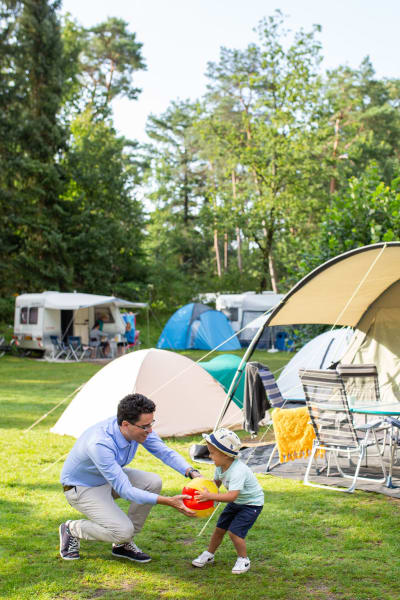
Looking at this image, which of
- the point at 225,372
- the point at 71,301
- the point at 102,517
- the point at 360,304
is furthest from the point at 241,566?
the point at 71,301

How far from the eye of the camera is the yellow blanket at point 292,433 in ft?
18.2

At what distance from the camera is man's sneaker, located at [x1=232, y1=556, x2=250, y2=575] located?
336 centimetres

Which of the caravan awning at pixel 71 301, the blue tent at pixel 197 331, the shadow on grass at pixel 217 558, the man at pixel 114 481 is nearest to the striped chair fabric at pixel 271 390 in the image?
the shadow on grass at pixel 217 558

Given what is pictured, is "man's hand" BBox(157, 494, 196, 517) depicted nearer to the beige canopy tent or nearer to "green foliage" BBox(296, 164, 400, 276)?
the beige canopy tent

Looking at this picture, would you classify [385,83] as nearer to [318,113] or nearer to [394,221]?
[318,113]

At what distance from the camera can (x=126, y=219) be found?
24797 millimetres

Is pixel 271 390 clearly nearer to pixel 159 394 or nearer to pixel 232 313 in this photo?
pixel 159 394

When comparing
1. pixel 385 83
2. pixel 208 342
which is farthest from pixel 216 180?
pixel 208 342

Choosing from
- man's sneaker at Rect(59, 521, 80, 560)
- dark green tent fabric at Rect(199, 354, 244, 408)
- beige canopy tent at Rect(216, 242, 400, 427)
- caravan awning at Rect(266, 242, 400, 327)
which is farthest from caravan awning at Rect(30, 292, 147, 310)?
man's sneaker at Rect(59, 521, 80, 560)

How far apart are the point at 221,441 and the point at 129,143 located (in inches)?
1294

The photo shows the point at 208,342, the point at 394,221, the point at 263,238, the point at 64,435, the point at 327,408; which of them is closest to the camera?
the point at 327,408

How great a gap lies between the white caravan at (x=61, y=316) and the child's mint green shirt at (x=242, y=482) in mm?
13681

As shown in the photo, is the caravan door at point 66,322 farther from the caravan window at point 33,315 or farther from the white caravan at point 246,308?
the white caravan at point 246,308

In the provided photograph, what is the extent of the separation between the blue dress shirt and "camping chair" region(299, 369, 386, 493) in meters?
1.99
